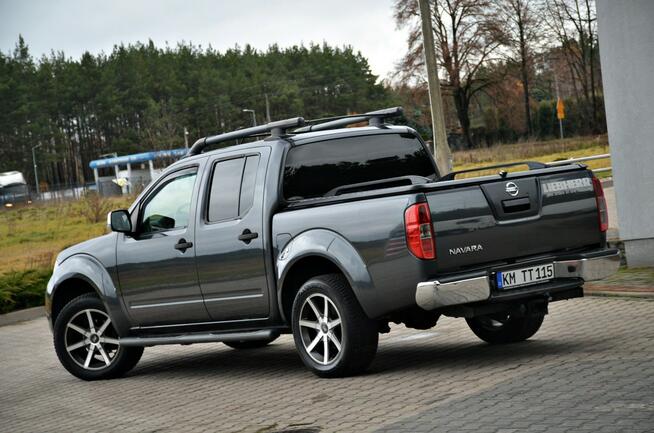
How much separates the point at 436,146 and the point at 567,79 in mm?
57583

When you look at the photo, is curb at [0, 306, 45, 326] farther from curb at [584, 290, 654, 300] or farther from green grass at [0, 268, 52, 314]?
curb at [584, 290, 654, 300]

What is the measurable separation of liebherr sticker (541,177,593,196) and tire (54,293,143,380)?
420 centimetres

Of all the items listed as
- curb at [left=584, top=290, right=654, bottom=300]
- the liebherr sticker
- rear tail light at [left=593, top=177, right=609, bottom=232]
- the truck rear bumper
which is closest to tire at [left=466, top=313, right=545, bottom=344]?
rear tail light at [left=593, top=177, right=609, bottom=232]

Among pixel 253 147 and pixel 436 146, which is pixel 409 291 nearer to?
pixel 253 147

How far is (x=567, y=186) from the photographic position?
26.8 ft

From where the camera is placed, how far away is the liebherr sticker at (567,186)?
8078 mm

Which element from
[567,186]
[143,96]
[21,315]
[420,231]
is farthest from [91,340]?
[143,96]

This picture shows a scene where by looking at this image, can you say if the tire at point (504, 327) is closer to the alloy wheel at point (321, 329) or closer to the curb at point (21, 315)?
the alloy wheel at point (321, 329)

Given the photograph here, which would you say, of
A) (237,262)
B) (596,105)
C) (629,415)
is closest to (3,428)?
(237,262)

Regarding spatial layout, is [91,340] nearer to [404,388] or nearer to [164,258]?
[164,258]

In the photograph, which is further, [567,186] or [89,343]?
[89,343]

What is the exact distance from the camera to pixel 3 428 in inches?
320

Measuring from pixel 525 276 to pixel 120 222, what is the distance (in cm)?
373

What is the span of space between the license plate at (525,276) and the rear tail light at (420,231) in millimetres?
550
